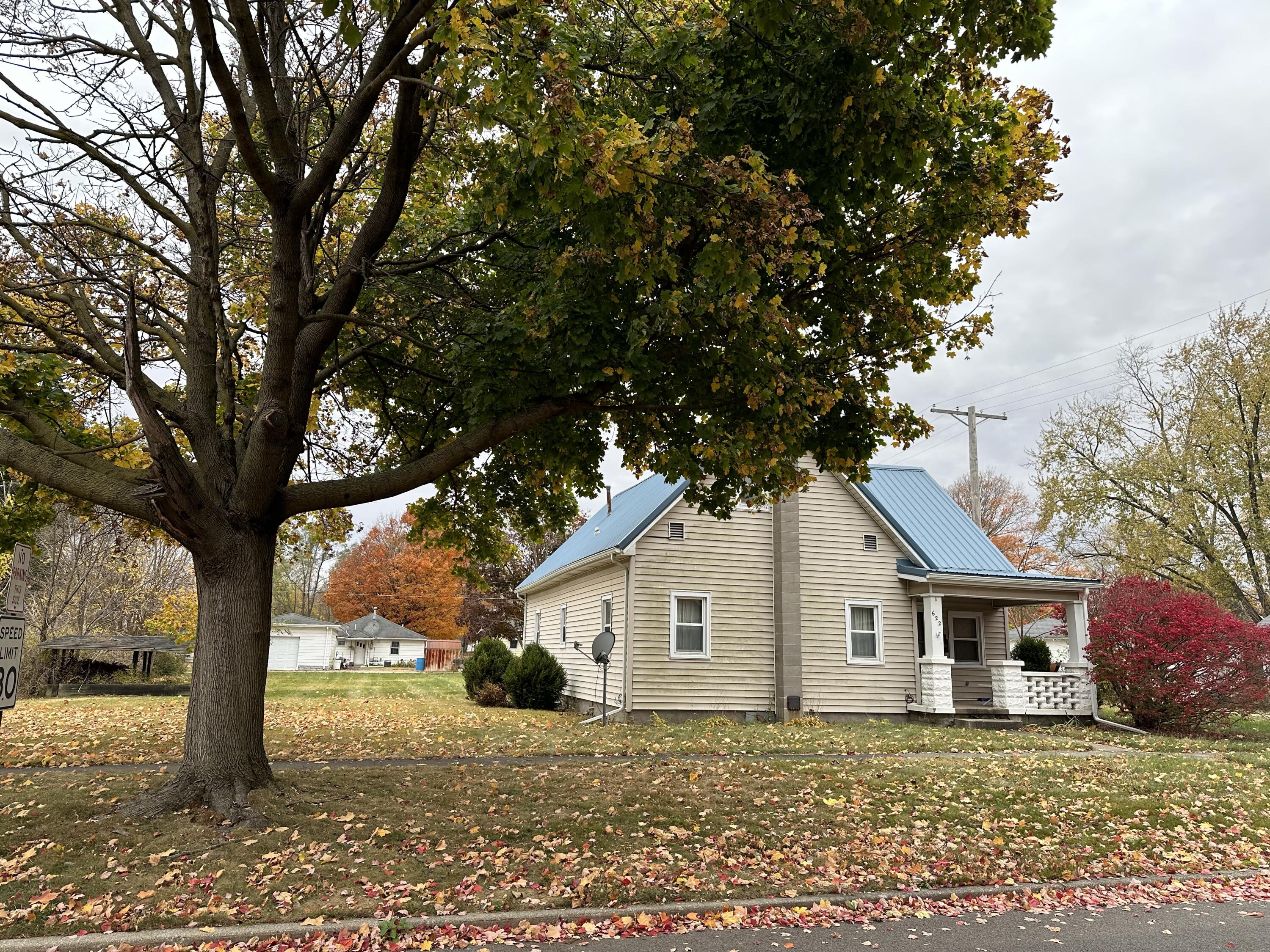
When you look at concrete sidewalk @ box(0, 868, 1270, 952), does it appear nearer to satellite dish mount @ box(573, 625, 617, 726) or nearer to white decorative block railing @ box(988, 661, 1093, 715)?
satellite dish mount @ box(573, 625, 617, 726)

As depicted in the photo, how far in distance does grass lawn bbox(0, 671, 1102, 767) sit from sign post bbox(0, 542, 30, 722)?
4.58 m

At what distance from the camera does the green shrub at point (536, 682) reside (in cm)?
2162

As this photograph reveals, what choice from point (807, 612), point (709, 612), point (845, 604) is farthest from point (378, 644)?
point (845, 604)

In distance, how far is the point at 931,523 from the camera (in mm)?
21062

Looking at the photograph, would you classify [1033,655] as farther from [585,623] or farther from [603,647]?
[603,647]

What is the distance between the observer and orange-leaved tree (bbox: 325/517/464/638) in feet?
201

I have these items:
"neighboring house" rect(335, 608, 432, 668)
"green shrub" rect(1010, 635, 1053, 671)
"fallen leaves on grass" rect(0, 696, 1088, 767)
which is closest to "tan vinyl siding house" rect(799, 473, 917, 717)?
"fallen leaves on grass" rect(0, 696, 1088, 767)

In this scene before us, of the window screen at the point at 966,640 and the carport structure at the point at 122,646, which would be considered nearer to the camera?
the window screen at the point at 966,640

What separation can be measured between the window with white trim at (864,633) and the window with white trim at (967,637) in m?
2.58

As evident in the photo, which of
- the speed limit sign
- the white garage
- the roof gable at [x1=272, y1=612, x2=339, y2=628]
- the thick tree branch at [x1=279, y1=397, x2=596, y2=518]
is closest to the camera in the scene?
the speed limit sign

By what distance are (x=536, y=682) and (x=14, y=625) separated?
52.2ft

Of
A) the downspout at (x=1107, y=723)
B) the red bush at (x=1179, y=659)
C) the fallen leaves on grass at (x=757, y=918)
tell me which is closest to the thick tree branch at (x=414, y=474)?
the fallen leaves on grass at (x=757, y=918)

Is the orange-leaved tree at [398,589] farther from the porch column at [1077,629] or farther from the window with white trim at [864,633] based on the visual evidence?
the porch column at [1077,629]

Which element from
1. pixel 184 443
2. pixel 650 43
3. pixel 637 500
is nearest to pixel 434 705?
pixel 637 500
